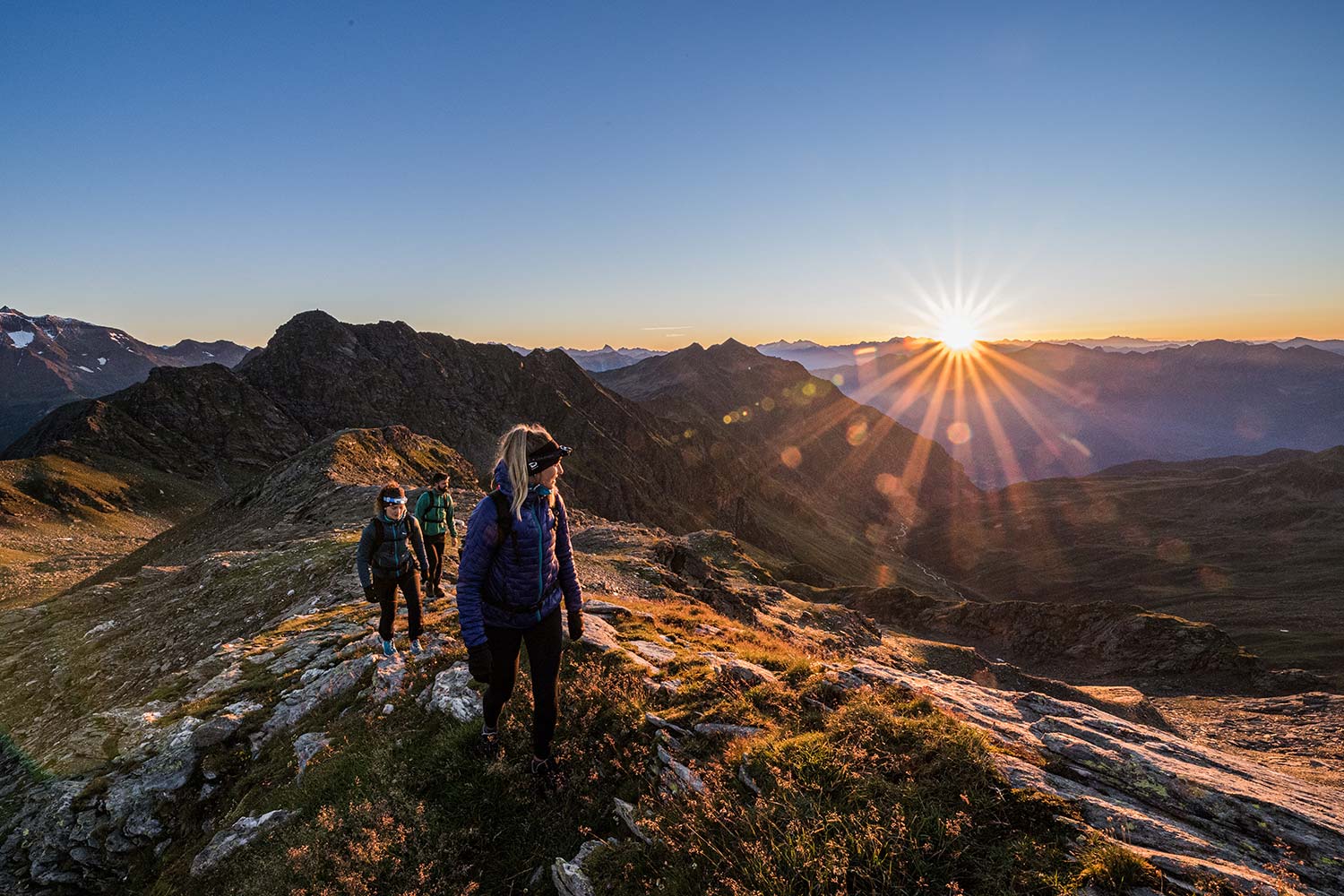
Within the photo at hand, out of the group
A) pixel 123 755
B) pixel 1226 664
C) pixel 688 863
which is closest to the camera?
pixel 688 863

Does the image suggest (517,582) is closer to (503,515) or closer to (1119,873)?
(503,515)

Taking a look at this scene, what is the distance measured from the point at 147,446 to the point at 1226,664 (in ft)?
510

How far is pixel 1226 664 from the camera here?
59.2m

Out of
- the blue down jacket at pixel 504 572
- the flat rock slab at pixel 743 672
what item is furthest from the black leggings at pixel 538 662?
the flat rock slab at pixel 743 672

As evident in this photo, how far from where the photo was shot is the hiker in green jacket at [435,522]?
1555cm

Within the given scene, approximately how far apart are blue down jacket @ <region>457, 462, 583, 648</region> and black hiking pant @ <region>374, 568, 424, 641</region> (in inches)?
232

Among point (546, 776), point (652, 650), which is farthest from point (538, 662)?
point (652, 650)

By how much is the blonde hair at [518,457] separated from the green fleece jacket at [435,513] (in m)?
10.3

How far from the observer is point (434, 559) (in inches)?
638

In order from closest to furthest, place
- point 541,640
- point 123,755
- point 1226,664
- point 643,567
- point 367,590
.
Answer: point 541,640 → point 123,755 → point 367,590 → point 643,567 → point 1226,664

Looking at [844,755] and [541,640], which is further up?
[541,640]

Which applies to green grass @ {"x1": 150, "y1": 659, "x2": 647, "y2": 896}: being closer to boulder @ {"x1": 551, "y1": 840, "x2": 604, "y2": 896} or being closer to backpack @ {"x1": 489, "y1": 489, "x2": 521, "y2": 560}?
boulder @ {"x1": 551, "y1": 840, "x2": 604, "y2": 896}

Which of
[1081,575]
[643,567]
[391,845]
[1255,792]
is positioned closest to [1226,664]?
[643,567]

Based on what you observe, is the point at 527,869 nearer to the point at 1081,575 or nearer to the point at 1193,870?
the point at 1193,870
